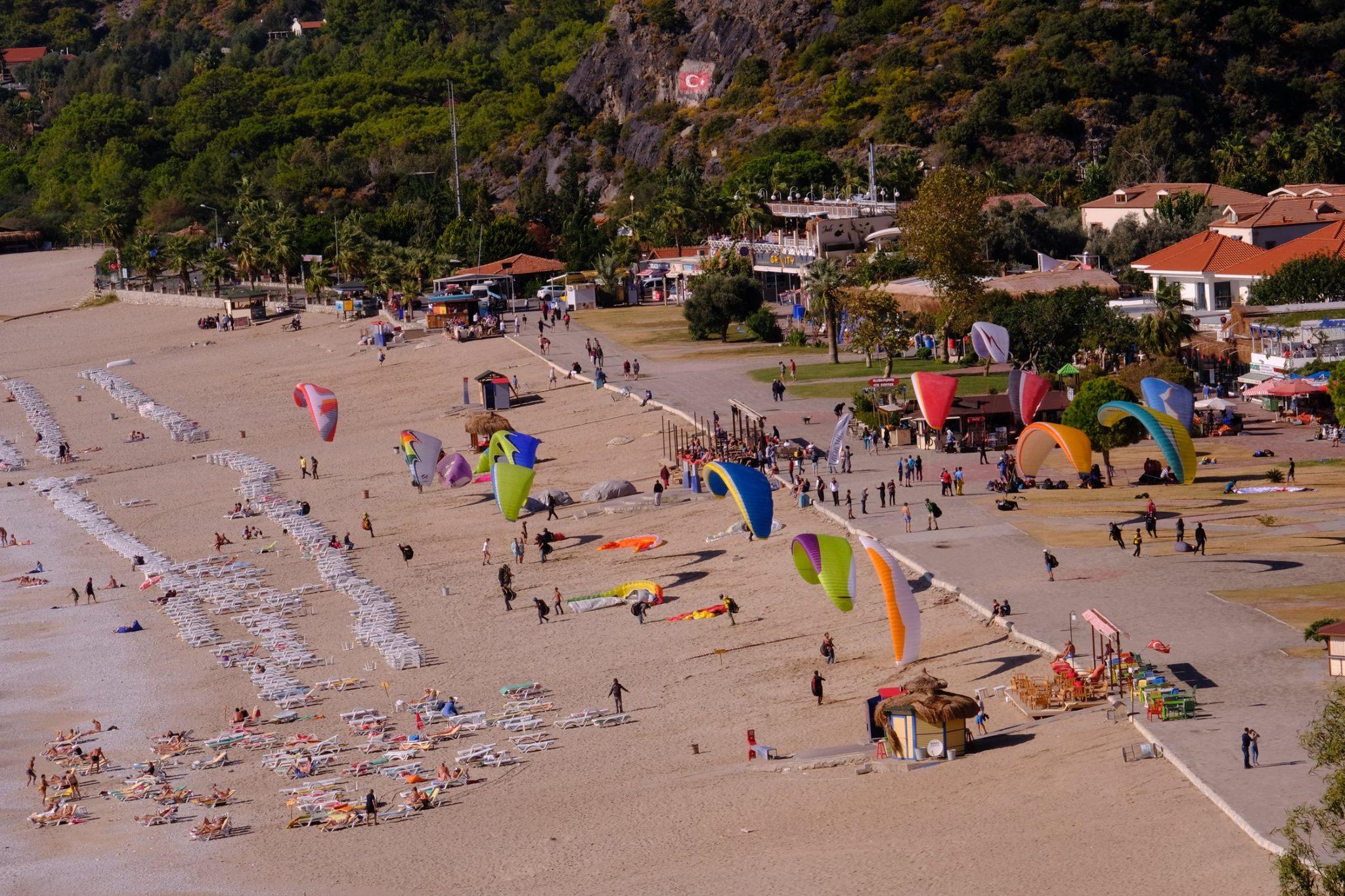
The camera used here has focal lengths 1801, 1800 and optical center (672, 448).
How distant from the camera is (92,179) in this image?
143750 millimetres

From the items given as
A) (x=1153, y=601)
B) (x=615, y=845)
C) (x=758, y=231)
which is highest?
(x=758, y=231)

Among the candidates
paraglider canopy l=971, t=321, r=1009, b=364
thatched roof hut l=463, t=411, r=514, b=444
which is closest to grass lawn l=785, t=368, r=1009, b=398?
paraglider canopy l=971, t=321, r=1009, b=364

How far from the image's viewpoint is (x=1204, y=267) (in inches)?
2366

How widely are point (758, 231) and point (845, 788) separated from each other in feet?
195

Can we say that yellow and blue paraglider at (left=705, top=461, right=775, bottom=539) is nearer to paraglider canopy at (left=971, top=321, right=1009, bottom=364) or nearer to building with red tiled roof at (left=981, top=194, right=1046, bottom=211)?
paraglider canopy at (left=971, top=321, right=1009, bottom=364)

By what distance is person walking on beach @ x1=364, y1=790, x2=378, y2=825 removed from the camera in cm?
2531

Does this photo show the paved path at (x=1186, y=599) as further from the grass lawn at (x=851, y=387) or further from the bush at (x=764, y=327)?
the bush at (x=764, y=327)

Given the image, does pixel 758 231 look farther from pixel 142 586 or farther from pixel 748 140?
pixel 142 586

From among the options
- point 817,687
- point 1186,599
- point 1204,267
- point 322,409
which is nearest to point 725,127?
point 1204,267

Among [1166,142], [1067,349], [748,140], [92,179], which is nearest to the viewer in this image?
[1067,349]

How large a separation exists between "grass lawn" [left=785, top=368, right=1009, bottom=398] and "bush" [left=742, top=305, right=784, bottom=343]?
1083cm

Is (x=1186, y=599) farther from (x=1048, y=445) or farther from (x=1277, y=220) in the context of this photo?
(x=1277, y=220)

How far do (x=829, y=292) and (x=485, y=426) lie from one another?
13.8 meters

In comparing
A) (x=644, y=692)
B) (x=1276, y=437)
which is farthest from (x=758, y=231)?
(x=644, y=692)
